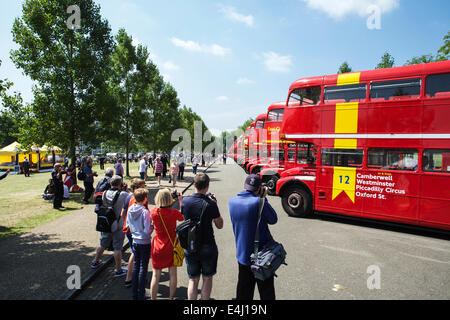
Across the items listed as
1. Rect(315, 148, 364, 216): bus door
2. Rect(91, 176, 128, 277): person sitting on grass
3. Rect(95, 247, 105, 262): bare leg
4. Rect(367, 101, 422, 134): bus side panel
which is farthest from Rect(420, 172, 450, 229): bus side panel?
Rect(95, 247, 105, 262): bare leg

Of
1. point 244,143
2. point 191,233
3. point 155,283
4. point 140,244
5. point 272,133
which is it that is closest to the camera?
point 191,233

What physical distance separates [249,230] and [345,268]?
3.09m

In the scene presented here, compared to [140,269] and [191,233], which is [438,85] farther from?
[140,269]

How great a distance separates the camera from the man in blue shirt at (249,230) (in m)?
2.78

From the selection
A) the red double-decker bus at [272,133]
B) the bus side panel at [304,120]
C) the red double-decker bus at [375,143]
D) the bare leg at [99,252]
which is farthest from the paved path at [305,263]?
the red double-decker bus at [272,133]

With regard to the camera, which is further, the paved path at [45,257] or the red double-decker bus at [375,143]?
the red double-decker bus at [375,143]

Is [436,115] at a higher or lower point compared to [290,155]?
higher

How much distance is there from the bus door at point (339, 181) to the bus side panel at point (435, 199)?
1.50 meters

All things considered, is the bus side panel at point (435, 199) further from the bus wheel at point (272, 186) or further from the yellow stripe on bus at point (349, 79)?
the bus wheel at point (272, 186)

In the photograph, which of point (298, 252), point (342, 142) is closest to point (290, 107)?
point (342, 142)

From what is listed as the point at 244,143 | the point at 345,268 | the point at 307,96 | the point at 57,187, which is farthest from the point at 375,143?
the point at 244,143

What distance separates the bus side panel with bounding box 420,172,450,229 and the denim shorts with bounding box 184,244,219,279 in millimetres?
6370

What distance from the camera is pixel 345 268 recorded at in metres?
4.79

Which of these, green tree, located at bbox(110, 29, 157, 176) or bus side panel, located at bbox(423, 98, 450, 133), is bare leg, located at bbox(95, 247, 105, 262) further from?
green tree, located at bbox(110, 29, 157, 176)
